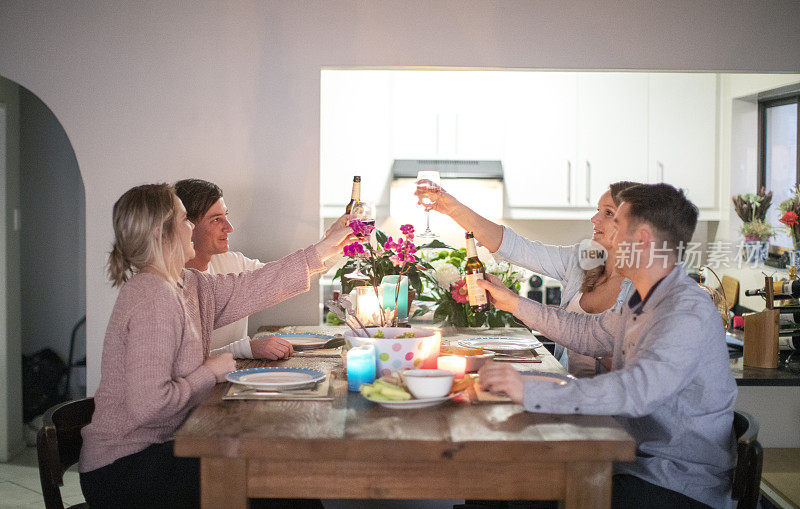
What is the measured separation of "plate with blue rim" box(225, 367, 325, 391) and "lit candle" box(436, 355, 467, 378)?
31cm

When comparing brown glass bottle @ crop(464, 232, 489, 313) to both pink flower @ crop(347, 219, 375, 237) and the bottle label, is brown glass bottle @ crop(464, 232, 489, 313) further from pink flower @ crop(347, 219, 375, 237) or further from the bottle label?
pink flower @ crop(347, 219, 375, 237)

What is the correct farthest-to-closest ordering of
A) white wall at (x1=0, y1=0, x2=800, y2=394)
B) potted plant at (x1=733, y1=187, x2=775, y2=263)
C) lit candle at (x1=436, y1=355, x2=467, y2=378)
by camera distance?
1. potted plant at (x1=733, y1=187, x2=775, y2=263)
2. white wall at (x1=0, y1=0, x2=800, y2=394)
3. lit candle at (x1=436, y1=355, x2=467, y2=378)

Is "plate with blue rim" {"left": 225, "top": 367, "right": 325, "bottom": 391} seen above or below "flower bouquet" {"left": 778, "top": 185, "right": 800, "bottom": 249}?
below

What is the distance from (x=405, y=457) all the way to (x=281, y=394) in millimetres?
466

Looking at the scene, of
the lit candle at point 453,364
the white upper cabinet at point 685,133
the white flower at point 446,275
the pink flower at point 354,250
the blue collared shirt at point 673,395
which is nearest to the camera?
the blue collared shirt at point 673,395

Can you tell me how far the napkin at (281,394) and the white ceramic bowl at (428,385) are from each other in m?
0.22

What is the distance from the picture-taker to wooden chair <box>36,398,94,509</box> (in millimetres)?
1913

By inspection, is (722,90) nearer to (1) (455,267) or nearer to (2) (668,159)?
(2) (668,159)

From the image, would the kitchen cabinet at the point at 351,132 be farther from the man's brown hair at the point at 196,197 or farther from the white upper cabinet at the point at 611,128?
the man's brown hair at the point at 196,197

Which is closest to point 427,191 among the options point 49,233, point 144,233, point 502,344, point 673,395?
point 502,344

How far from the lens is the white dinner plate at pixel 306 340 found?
268 cm

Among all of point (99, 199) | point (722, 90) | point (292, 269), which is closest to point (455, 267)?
point (292, 269)

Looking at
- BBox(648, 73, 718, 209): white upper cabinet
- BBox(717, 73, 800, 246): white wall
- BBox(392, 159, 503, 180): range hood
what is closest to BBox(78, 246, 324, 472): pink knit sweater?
BBox(392, 159, 503, 180): range hood
